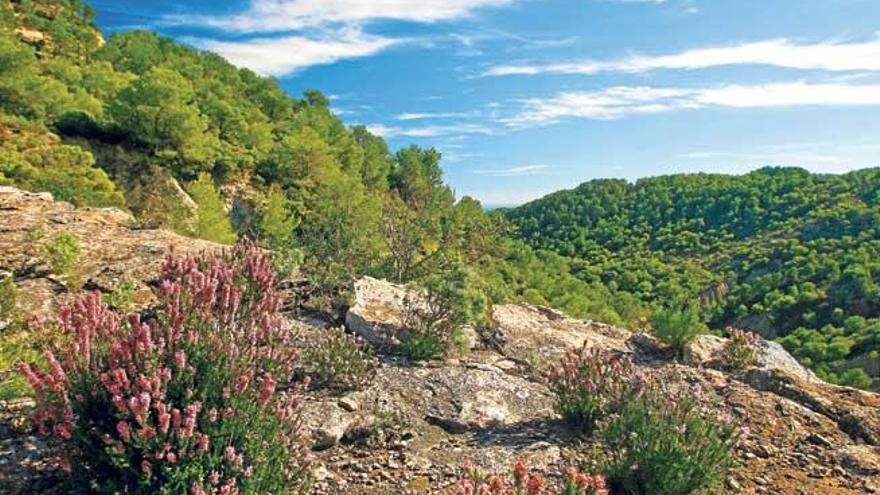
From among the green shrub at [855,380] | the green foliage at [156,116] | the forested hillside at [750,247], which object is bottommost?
the green shrub at [855,380]

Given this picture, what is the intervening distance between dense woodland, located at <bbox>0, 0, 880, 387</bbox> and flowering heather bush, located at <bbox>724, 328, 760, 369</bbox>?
982mm

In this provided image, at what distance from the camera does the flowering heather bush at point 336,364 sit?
243 inches

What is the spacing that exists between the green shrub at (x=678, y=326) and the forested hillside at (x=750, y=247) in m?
47.6

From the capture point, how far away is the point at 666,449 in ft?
15.3

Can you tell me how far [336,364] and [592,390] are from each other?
9.32ft

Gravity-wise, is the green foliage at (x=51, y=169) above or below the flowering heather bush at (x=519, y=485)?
above

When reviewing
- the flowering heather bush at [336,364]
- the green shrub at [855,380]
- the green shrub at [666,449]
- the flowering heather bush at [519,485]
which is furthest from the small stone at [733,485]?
the green shrub at [855,380]

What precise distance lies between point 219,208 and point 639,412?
24.9 m

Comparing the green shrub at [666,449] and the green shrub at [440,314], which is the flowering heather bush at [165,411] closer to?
the green shrub at [666,449]

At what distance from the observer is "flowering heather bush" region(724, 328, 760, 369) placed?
948 centimetres

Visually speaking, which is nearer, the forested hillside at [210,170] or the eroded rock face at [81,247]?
the eroded rock face at [81,247]

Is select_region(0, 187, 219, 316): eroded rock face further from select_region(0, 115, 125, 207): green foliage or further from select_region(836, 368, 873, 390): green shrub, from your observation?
select_region(836, 368, 873, 390): green shrub

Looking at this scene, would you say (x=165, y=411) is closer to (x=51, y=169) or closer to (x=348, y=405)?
(x=348, y=405)

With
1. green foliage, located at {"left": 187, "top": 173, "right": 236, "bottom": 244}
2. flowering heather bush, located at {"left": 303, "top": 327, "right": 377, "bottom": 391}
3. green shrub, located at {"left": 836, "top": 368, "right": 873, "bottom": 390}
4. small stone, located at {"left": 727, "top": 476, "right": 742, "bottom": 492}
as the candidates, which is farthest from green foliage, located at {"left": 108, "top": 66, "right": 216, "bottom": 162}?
green shrub, located at {"left": 836, "top": 368, "right": 873, "bottom": 390}
